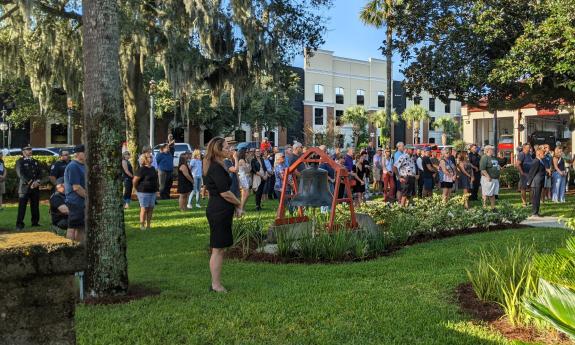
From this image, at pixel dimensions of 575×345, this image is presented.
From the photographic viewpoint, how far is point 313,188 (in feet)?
29.1

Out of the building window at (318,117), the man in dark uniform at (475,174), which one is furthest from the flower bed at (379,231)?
the building window at (318,117)

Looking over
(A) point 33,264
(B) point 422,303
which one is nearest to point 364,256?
(B) point 422,303

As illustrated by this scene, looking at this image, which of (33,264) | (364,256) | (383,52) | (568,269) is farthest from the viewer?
(383,52)

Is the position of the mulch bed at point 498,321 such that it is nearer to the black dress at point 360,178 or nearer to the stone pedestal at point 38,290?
the stone pedestal at point 38,290

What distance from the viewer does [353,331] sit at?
15.4 ft

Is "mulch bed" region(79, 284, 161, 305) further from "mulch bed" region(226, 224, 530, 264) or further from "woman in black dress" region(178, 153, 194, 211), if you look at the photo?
"woman in black dress" region(178, 153, 194, 211)

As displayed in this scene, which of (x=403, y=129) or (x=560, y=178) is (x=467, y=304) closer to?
(x=560, y=178)

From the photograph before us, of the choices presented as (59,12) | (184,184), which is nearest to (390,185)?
(184,184)

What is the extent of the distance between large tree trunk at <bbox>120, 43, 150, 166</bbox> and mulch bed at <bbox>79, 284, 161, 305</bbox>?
1270cm

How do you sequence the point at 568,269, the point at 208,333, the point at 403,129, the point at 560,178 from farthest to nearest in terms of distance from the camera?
the point at 403,129
the point at 560,178
the point at 208,333
the point at 568,269

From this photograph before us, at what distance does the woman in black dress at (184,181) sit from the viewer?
45.2 ft

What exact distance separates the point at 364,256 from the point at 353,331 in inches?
133

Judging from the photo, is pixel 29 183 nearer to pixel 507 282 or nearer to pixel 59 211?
pixel 59 211

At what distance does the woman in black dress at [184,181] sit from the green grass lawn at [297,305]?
16.8ft
